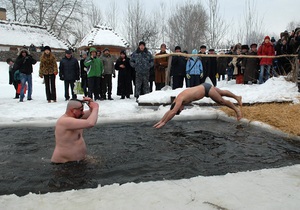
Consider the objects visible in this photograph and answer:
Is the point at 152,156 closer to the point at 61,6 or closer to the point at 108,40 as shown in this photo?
Result: the point at 108,40

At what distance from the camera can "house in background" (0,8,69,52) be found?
2900 centimetres

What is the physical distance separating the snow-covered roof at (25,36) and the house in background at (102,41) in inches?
222

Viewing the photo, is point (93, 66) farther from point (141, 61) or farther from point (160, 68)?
point (160, 68)

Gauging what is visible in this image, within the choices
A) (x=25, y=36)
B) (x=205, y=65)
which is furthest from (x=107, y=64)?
(x=25, y=36)

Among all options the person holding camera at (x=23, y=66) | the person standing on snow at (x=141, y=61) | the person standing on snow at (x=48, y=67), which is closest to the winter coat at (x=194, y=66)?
the person standing on snow at (x=141, y=61)

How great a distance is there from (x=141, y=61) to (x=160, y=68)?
120cm

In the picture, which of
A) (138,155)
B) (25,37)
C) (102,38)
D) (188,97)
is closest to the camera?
(138,155)

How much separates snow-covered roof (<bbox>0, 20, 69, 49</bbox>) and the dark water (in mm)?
26231

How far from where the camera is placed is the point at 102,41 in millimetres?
27062

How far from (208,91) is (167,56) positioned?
3.87 metres

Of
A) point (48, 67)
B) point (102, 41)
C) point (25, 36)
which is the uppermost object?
point (25, 36)

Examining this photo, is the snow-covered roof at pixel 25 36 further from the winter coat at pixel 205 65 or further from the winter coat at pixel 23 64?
the winter coat at pixel 205 65

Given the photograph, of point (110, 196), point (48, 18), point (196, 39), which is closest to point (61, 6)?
point (48, 18)

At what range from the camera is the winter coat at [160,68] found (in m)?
10.3
